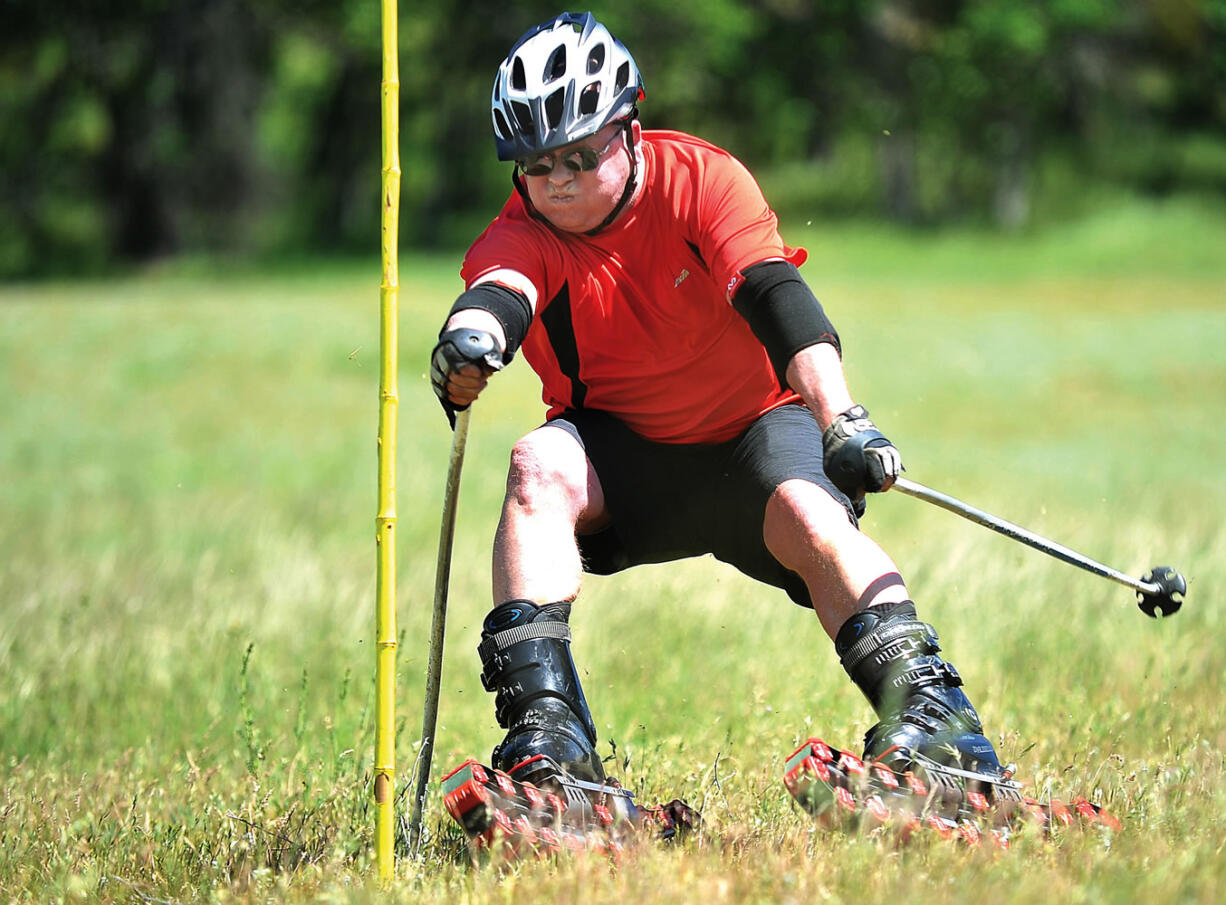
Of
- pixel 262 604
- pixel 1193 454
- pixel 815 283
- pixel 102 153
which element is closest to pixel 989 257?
pixel 815 283

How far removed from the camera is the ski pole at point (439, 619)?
411cm

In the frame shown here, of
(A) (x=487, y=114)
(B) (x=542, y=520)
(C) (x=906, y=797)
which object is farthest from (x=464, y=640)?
(A) (x=487, y=114)

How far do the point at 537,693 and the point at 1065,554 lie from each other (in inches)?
57.1

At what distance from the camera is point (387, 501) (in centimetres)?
385

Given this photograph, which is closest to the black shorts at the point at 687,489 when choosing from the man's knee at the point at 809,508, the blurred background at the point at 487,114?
the man's knee at the point at 809,508

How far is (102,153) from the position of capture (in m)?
43.6

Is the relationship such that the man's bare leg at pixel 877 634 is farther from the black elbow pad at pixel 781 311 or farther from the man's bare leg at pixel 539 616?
the man's bare leg at pixel 539 616

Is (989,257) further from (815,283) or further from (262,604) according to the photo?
(262,604)

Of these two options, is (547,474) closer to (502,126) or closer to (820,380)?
(820,380)

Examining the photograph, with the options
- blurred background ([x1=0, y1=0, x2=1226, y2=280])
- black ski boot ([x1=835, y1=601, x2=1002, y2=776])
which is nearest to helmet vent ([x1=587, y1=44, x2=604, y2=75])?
black ski boot ([x1=835, y1=601, x2=1002, y2=776])

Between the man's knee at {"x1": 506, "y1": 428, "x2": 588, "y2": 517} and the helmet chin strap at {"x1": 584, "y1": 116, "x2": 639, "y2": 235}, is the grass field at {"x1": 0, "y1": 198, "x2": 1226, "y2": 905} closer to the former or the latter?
the man's knee at {"x1": 506, "y1": 428, "x2": 588, "y2": 517}

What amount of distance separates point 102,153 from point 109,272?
9.82 meters

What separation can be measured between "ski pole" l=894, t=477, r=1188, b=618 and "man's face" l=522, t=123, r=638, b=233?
3.76 feet

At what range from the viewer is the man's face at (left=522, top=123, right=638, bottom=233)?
14.4ft
